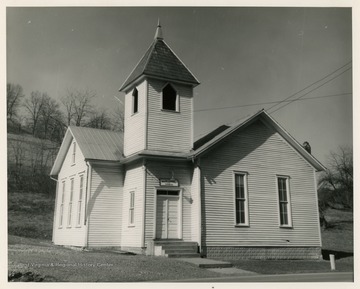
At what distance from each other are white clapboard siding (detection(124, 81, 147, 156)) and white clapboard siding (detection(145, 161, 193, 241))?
1.33m

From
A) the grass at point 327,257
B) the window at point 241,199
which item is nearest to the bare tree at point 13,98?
the window at point 241,199

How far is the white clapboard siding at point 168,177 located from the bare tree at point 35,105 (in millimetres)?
5812

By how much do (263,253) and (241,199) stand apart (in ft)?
9.10

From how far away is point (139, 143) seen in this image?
2127cm

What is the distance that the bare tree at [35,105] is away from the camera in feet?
64.5

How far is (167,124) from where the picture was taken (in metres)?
21.5

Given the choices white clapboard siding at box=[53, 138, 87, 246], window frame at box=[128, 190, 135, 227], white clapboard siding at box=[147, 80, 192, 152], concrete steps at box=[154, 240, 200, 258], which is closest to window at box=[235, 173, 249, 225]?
concrete steps at box=[154, 240, 200, 258]

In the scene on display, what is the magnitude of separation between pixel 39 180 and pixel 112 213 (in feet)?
47.4

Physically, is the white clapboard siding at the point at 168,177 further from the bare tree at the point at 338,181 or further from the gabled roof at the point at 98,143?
the bare tree at the point at 338,181

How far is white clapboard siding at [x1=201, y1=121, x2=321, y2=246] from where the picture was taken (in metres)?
20.5

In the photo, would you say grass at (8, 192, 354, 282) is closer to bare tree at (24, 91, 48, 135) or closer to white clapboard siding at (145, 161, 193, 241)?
white clapboard siding at (145, 161, 193, 241)

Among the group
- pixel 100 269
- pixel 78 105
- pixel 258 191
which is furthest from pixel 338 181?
pixel 100 269

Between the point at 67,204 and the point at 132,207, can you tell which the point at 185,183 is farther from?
the point at 67,204
